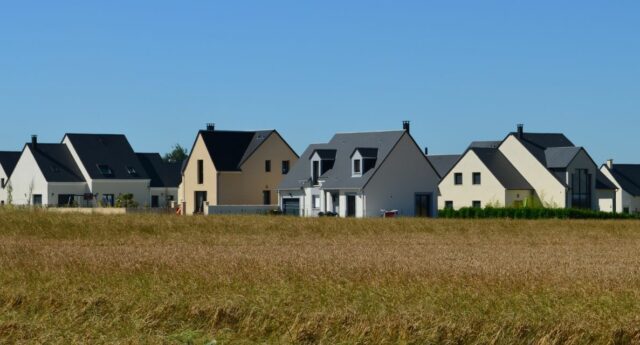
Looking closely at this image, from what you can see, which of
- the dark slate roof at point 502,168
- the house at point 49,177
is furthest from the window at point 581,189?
the house at point 49,177

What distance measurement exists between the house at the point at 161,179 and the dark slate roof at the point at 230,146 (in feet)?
55.2

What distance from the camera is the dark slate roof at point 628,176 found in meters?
94.2

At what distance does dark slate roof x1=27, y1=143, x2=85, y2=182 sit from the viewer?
83562mm

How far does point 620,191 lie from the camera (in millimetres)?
92812

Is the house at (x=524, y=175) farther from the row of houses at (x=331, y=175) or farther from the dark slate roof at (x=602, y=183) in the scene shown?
the dark slate roof at (x=602, y=183)

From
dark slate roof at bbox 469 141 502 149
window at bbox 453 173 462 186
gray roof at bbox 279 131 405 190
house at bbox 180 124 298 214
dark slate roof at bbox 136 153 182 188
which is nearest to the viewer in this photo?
gray roof at bbox 279 131 405 190

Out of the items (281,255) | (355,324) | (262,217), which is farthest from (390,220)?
(355,324)

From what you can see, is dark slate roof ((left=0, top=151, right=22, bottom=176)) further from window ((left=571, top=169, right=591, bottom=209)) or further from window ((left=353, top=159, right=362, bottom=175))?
window ((left=571, top=169, right=591, bottom=209))

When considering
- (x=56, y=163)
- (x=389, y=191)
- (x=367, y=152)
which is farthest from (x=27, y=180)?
(x=389, y=191)

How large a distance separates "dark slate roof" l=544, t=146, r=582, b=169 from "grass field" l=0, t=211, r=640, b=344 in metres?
46.0

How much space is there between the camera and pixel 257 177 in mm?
75062

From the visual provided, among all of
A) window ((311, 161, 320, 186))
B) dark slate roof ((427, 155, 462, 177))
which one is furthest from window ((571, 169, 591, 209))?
window ((311, 161, 320, 186))

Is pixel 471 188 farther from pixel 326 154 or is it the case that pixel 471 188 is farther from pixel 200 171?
pixel 200 171

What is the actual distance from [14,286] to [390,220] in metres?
28.9
